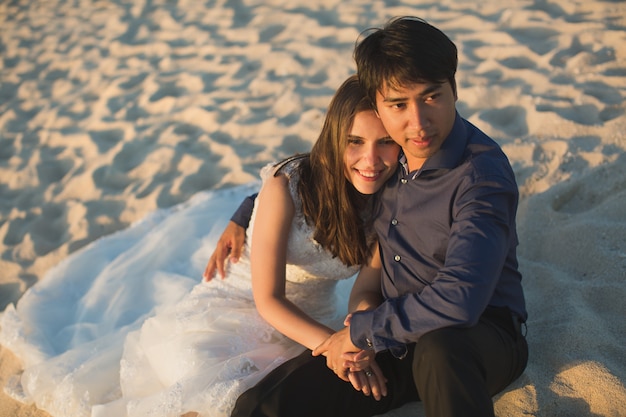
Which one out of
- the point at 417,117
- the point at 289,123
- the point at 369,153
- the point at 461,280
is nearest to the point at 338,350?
the point at 461,280

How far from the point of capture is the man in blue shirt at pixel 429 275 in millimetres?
2105

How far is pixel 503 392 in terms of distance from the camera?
2486 millimetres

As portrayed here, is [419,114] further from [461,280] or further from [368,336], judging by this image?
[368,336]

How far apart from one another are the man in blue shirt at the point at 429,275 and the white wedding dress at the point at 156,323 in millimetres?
266

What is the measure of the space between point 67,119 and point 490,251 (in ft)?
16.1

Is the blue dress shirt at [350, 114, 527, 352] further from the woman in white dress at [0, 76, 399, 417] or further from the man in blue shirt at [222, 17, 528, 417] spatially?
the woman in white dress at [0, 76, 399, 417]

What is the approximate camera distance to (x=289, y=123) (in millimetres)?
5152

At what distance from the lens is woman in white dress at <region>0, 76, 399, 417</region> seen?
8.25 ft

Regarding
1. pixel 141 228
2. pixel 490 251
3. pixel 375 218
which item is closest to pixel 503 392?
pixel 490 251

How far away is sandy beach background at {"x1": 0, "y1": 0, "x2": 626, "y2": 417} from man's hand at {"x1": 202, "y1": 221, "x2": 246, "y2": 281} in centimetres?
109

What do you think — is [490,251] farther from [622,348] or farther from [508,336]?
[622,348]

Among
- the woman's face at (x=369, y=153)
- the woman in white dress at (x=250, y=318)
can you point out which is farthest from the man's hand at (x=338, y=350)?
the woman's face at (x=369, y=153)

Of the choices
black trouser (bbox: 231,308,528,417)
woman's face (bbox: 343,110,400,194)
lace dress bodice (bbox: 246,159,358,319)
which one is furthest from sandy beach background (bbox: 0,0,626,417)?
woman's face (bbox: 343,110,400,194)

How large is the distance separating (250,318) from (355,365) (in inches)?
26.3
